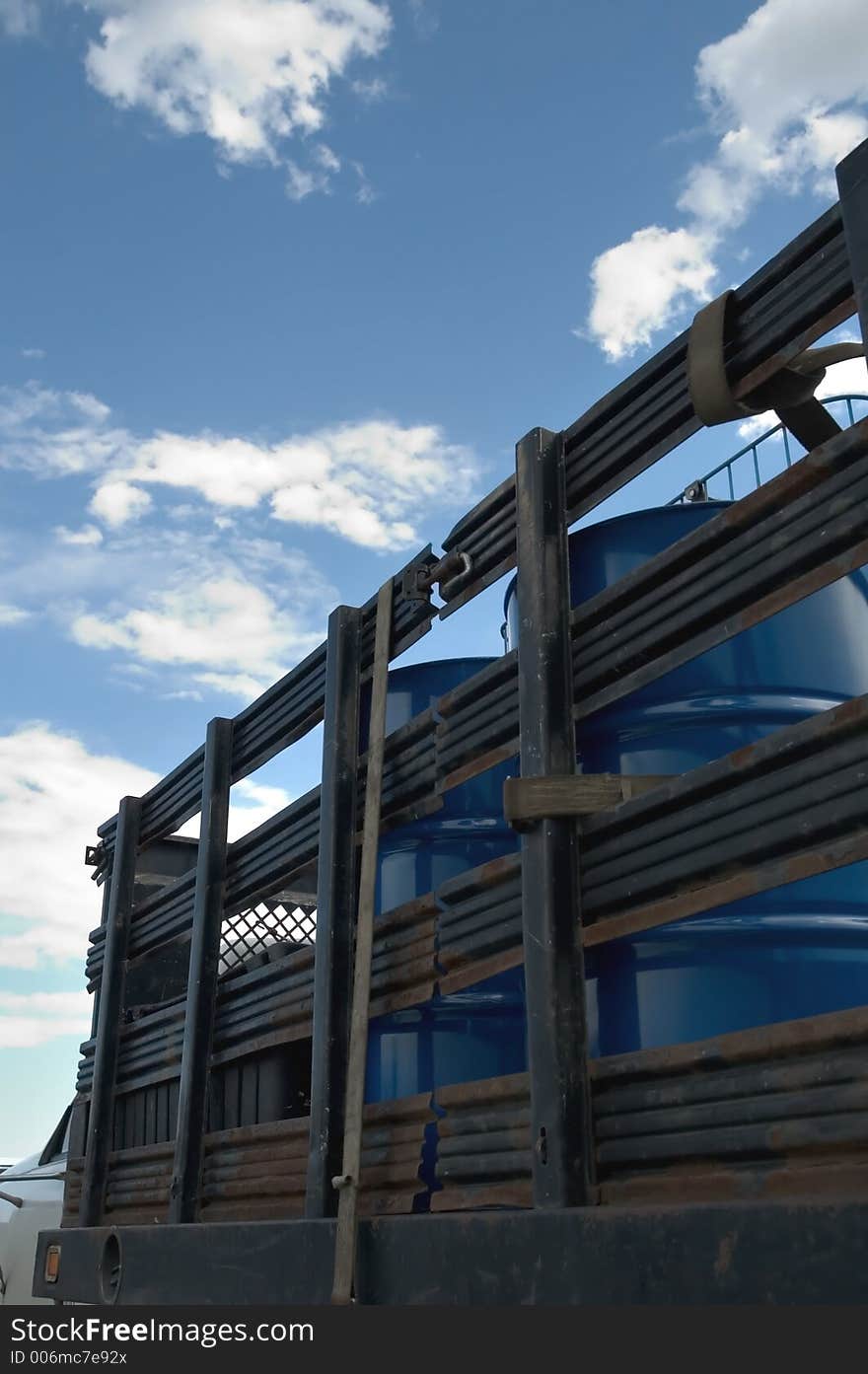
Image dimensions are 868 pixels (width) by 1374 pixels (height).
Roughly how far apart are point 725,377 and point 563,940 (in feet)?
3.83

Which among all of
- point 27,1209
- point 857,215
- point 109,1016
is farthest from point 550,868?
point 27,1209

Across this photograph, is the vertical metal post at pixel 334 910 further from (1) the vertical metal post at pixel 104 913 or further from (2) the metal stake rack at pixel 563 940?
(1) the vertical metal post at pixel 104 913

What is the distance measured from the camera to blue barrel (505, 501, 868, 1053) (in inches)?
104

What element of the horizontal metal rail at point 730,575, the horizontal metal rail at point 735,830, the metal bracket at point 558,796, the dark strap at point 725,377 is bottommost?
the horizontal metal rail at point 735,830

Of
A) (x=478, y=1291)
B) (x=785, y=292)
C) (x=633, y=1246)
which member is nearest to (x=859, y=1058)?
(x=633, y=1246)

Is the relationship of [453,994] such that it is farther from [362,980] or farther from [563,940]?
[563,940]

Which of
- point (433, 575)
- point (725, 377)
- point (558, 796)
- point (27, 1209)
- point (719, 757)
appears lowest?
point (27, 1209)

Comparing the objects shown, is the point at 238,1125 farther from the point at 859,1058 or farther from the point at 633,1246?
the point at 859,1058

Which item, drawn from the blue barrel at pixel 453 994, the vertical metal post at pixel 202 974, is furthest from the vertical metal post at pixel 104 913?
the blue barrel at pixel 453 994

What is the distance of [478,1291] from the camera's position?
2490mm

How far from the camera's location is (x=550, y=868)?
266 centimetres

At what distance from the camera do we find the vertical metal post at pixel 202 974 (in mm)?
4027

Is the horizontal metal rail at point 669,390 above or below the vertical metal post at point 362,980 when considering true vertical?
above

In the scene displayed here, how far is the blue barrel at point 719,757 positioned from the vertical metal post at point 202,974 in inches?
70.7
